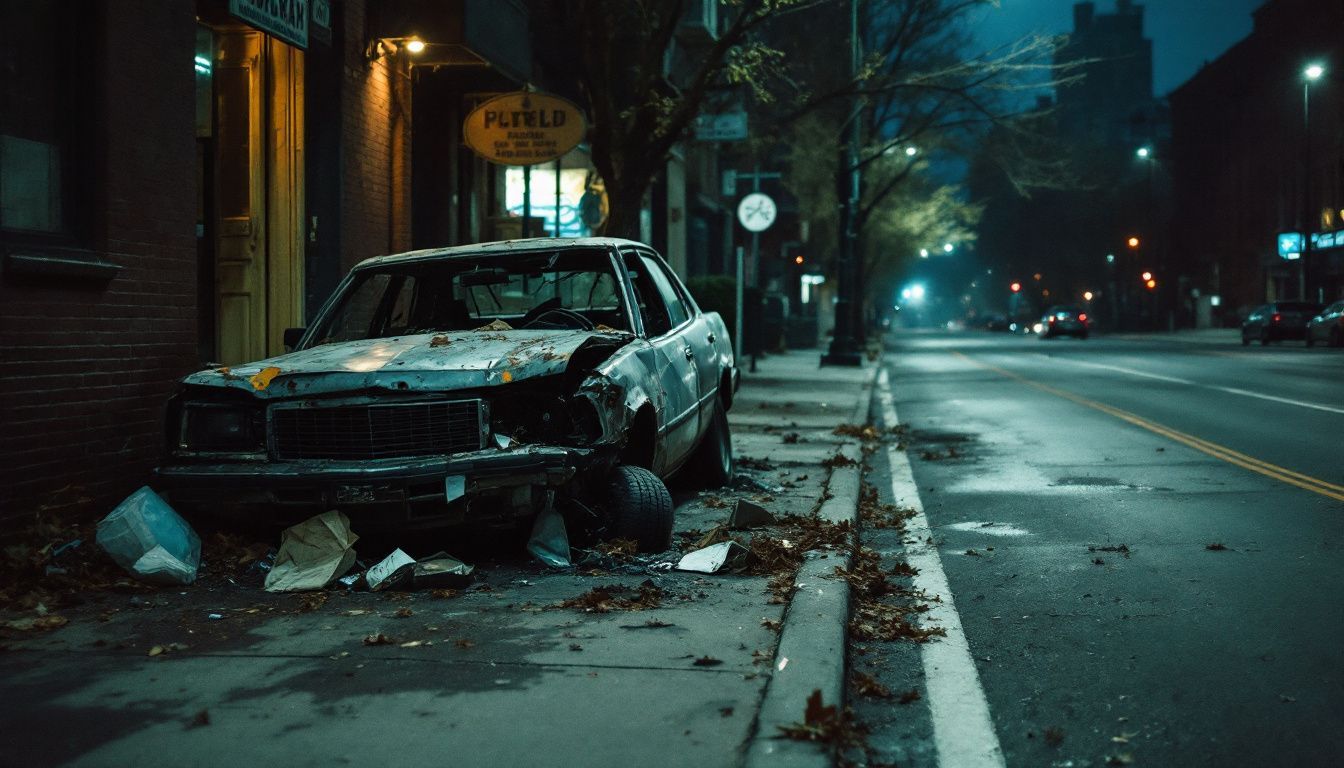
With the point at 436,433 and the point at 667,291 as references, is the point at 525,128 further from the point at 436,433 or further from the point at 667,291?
the point at 436,433

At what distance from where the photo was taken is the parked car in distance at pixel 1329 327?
124 feet

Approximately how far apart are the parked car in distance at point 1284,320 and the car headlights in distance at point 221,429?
4198 centimetres

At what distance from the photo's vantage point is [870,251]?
5653cm

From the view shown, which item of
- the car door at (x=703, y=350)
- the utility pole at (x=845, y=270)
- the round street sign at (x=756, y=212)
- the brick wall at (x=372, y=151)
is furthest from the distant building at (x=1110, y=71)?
the car door at (x=703, y=350)

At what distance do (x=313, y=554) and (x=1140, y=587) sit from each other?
3.76m

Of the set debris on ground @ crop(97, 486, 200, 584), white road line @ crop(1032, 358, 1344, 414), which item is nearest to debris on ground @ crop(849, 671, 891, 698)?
debris on ground @ crop(97, 486, 200, 584)

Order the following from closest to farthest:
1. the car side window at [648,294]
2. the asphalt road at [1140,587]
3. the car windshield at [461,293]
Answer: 1. the asphalt road at [1140,587]
2. the car windshield at [461,293]
3. the car side window at [648,294]

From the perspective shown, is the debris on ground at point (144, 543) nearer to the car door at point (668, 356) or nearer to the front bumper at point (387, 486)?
the front bumper at point (387, 486)

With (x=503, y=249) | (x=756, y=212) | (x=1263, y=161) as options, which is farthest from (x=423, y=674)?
(x=1263, y=161)

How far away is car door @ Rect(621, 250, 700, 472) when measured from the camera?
7.67 metres

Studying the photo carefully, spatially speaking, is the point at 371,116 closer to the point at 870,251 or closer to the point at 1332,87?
the point at 870,251

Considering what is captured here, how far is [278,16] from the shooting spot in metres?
10.2

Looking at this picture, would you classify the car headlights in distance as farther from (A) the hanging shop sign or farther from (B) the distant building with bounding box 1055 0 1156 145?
(B) the distant building with bounding box 1055 0 1156 145

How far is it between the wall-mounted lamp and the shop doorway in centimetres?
96
